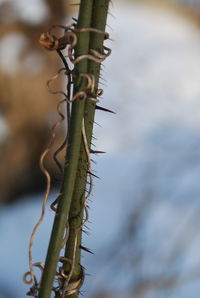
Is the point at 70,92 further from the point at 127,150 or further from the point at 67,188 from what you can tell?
the point at 127,150

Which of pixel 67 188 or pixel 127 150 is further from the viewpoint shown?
pixel 127 150

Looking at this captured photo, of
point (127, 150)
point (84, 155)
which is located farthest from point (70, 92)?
point (127, 150)

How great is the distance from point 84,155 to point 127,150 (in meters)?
2.93

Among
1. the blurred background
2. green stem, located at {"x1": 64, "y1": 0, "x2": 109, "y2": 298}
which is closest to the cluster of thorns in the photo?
green stem, located at {"x1": 64, "y1": 0, "x2": 109, "y2": 298}

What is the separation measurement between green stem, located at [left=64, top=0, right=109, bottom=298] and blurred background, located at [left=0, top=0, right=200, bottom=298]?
1.54 m

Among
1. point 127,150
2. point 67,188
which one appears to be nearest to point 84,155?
point 67,188

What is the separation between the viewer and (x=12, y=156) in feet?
9.82

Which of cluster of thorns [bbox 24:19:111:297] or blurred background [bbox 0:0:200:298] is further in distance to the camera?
blurred background [bbox 0:0:200:298]

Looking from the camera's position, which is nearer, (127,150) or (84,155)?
(84,155)

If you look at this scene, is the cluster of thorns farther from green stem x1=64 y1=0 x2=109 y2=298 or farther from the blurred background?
the blurred background

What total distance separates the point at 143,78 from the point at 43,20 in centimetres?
76

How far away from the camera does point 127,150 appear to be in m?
3.30

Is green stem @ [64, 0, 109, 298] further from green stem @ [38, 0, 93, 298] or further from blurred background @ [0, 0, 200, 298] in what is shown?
blurred background @ [0, 0, 200, 298]

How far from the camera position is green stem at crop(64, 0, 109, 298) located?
0.35m
